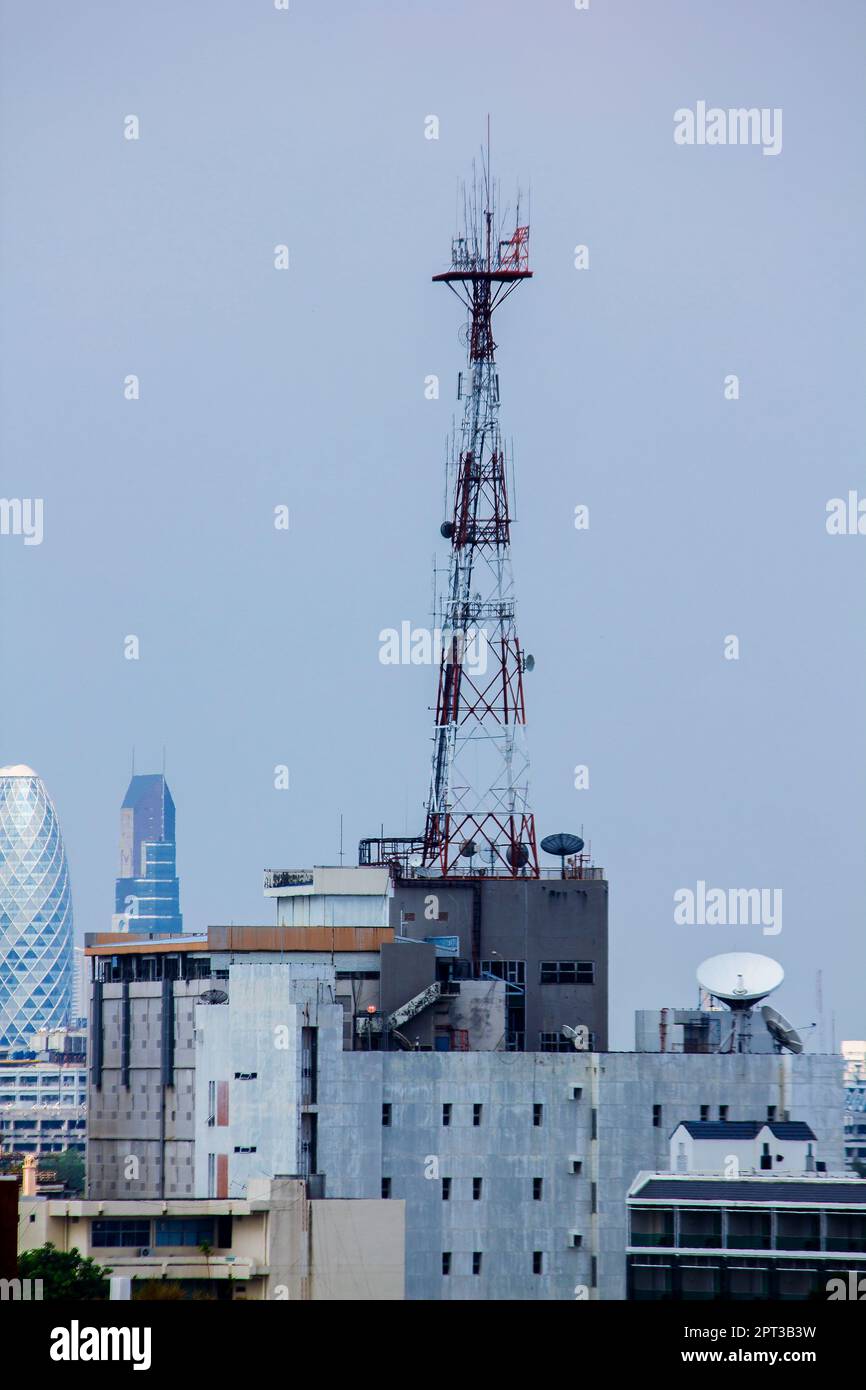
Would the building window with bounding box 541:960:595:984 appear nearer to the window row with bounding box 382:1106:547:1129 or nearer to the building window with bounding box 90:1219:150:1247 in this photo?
the window row with bounding box 382:1106:547:1129

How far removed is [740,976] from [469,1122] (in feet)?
38.6

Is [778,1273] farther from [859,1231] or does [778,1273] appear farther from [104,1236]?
[104,1236]

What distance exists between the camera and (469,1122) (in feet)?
350

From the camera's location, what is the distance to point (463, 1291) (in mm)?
103500

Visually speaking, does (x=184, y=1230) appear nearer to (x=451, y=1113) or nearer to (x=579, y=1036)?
(x=451, y=1113)

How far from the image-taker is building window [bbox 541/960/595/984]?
116562 millimetres

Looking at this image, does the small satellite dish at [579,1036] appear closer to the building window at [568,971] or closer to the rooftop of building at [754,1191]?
the building window at [568,971]

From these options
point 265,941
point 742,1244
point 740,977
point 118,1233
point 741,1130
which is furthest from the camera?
point 265,941

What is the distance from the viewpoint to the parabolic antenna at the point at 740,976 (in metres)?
106

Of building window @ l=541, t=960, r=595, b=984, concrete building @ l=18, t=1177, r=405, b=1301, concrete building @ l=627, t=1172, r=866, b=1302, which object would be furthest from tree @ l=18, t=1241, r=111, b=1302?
building window @ l=541, t=960, r=595, b=984

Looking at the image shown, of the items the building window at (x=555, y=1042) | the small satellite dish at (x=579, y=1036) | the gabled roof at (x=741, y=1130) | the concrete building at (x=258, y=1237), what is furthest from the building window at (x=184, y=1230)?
the building window at (x=555, y=1042)

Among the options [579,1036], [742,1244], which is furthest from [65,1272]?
[579,1036]

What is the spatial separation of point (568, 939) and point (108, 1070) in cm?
2765
